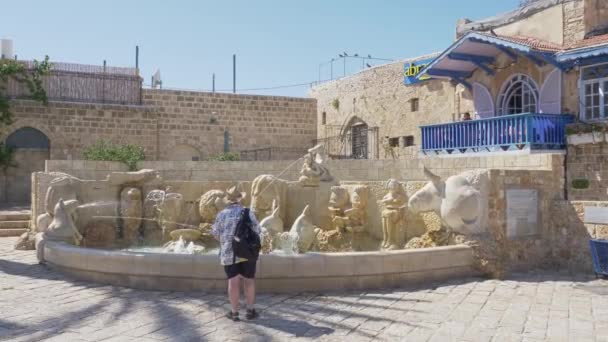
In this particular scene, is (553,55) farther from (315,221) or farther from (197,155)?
(197,155)

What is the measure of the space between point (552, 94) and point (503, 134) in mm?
1662

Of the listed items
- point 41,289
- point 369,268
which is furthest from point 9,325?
point 369,268

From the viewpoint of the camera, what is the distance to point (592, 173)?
1148cm

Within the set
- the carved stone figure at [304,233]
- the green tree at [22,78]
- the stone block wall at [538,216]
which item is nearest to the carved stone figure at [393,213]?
the carved stone figure at [304,233]

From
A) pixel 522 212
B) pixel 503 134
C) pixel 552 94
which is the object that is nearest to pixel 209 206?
pixel 522 212

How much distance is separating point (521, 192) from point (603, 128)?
4188mm

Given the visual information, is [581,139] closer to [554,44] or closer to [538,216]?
[554,44]

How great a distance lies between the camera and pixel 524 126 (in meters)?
11.9

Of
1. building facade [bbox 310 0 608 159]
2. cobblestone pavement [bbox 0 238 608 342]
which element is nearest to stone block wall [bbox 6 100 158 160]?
building facade [bbox 310 0 608 159]

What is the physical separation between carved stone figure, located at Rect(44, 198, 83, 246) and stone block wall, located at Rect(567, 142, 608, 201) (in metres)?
10.0

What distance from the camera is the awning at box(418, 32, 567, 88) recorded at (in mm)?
12344

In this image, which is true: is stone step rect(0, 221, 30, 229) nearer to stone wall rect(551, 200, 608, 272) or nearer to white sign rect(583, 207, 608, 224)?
stone wall rect(551, 200, 608, 272)

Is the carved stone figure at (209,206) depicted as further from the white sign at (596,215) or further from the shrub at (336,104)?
the shrub at (336,104)

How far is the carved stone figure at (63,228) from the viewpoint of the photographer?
28.1 ft
